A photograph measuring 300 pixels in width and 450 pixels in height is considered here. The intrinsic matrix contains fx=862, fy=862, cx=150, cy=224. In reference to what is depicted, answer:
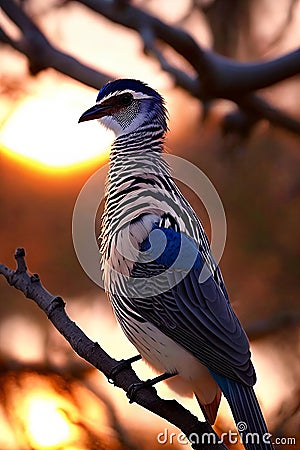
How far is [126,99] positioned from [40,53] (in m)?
0.83

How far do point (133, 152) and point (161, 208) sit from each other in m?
0.16

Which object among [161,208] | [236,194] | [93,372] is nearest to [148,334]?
[161,208]

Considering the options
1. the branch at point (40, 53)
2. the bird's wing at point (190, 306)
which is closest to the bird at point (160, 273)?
the bird's wing at point (190, 306)

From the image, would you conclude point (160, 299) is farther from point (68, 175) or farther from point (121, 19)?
point (121, 19)

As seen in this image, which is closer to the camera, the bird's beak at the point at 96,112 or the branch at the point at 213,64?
the bird's beak at the point at 96,112

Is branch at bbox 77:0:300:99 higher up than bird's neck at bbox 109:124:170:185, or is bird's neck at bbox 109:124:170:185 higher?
branch at bbox 77:0:300:99

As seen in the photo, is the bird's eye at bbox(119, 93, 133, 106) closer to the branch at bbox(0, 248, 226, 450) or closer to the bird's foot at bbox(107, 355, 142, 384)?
the branch at bbox(0, 248, 226, 450)

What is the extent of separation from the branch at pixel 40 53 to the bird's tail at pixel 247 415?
118 cm

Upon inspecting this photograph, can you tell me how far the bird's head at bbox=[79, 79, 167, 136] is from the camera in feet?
6.59

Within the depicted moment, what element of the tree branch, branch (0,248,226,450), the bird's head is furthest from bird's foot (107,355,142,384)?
the tree branch

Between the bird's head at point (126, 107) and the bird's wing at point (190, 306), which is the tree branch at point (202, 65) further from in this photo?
the bird's wing at point (190, 306)

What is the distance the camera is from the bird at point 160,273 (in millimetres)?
1842

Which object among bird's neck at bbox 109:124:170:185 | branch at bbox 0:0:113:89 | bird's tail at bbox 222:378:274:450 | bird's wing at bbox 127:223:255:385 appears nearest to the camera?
bird's tail at bbox 222:378:274:450

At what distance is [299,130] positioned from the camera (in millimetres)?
2924
